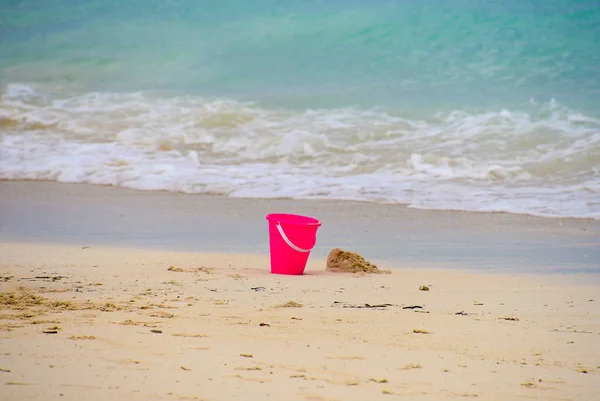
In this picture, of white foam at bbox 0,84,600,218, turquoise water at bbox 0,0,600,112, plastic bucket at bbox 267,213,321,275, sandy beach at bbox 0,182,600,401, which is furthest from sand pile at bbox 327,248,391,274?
turquoise water at bbox 0,0,600,112

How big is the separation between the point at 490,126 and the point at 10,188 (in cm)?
726

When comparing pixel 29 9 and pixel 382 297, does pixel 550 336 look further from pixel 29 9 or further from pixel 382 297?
pixel 29 9

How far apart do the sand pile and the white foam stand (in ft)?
11.5

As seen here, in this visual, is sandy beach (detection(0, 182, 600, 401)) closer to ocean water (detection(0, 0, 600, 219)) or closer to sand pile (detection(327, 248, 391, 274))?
sand pile (detection(327, 248, 391, 274))

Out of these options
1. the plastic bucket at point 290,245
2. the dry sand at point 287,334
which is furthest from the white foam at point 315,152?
the dry sand at point 287,334

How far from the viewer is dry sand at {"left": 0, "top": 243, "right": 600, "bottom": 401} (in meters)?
3.09

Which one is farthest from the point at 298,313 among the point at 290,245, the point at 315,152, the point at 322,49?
the point at 322,49

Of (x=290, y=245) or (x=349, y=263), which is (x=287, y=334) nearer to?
(x=290, y=245)

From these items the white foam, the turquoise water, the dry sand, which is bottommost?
the dry sand

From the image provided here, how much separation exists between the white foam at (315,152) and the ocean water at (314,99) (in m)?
0.04

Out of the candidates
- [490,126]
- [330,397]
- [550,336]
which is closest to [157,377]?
[330,397]

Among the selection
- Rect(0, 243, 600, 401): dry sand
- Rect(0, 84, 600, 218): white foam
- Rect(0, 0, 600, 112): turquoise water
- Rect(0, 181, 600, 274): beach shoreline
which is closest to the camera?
Rect(0, 243, 600, 401): dry sand

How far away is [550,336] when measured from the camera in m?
4.05

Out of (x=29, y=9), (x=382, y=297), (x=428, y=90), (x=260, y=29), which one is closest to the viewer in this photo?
(x=382, y=297)
